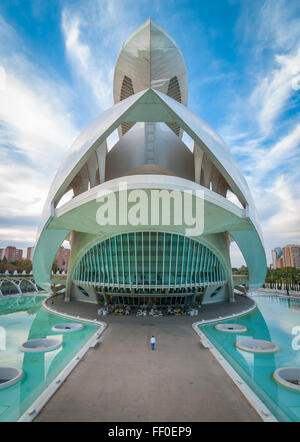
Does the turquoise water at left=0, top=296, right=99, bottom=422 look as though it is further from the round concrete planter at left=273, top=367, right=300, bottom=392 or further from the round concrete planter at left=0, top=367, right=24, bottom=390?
the round concrete planter at left=273, top=367, right=300, bottom=392

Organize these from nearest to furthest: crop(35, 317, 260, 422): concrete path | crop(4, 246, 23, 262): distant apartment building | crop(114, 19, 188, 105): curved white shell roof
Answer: crop(35, 317, 260, 422): concrete path → crop(114, 19, 188, 105): curved white shell roof → crop(4, 246, 23, 262): distant apartment building

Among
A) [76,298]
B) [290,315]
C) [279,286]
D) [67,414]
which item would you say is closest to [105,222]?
[67,414]

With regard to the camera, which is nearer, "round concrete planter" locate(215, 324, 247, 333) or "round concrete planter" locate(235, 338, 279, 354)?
"round concrete planter" locate(235, 338, 279, 354)

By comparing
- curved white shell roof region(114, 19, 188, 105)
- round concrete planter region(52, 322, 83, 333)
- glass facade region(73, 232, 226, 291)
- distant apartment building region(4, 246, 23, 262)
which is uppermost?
curved white shell roof region(114, 19, 188, 105)

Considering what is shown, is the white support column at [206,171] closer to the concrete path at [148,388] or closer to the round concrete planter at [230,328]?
the round concrete planter at [230,328]

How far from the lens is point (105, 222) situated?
49.7ft

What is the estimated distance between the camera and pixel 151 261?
2116 cm

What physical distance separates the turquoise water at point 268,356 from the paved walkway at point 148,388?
1.00 metres

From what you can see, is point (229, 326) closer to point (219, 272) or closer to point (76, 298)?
point (219, 272)

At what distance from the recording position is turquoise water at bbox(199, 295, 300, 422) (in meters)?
6.95

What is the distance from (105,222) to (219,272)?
1470 centimetres

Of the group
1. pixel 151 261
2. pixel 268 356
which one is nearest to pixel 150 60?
pixel 151 261

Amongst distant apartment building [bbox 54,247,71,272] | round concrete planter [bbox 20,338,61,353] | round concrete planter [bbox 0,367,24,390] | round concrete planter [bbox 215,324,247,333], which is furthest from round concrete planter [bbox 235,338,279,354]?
distant apartment building [bbox 54,247,71,272]

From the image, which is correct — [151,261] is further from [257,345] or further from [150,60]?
[150,60]
